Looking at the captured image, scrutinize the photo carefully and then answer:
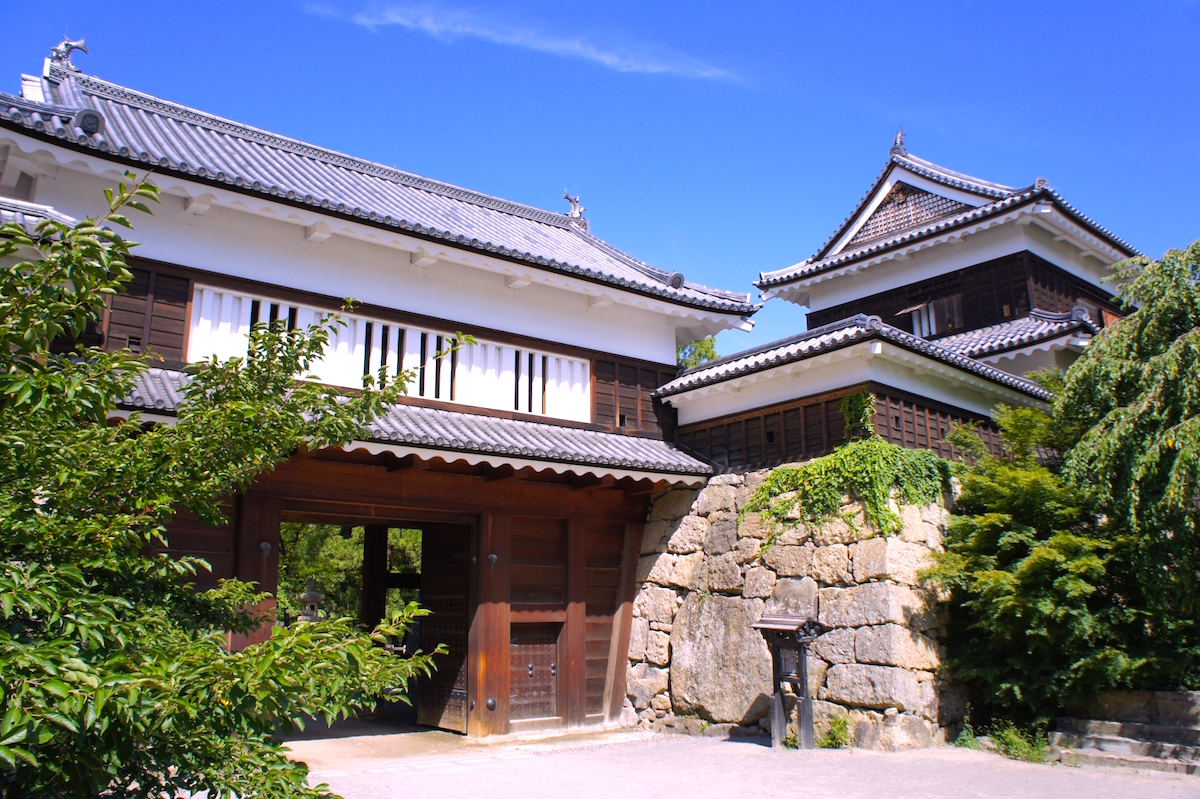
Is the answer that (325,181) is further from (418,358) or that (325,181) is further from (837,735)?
(837,735)

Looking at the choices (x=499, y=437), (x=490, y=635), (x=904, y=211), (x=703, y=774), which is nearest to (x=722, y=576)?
(x=490, y=635)

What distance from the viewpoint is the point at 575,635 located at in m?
11.2

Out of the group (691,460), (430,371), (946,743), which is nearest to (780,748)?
(946,743)

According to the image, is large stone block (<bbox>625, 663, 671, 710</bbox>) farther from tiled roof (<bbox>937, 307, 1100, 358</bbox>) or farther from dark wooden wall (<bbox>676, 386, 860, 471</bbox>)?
tiled roof (<bbox>937, 307, 1100, 358</bbox>)

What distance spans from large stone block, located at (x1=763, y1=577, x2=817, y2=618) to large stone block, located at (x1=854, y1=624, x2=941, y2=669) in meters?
0.66

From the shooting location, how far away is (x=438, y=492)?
10.5 m

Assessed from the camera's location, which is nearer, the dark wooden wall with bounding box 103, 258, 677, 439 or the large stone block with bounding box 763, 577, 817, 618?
the dark wooden wall with bounding box 103, 258, 677, 439

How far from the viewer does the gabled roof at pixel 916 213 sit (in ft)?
50.5

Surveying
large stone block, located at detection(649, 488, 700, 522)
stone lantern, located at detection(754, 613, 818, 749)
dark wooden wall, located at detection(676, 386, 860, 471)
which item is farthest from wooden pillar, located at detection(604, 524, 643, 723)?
stone lantern, located at detection(754, 613, 818, 749)

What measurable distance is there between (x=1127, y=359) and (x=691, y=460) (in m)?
5.28

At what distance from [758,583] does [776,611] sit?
49cm

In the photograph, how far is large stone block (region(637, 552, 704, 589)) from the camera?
37.1 feet

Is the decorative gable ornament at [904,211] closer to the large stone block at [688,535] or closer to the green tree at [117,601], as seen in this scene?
the large stone block at [688,535]

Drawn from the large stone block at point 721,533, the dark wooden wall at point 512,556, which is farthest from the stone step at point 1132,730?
the dark wooden wall at point 512,556
